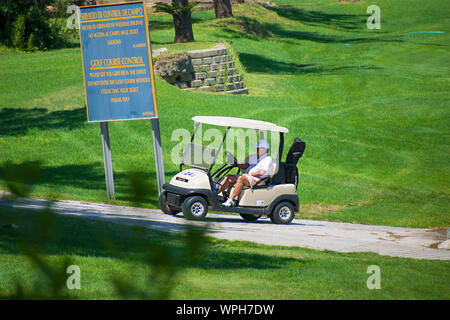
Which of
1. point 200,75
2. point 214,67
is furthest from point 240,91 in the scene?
point 200,75

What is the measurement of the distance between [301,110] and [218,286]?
62.5 ft

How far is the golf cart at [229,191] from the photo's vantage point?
10602 mm

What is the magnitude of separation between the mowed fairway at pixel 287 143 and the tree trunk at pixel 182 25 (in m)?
0.73

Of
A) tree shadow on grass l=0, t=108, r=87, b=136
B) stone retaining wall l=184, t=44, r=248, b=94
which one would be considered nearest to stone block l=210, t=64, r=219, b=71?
stone retaining wall l=184, t=44, r=248, b=94

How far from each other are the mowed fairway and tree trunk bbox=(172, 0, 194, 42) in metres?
0.73

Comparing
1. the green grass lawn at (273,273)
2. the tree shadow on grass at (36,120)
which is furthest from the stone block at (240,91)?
the green grass lawn at (273,273)

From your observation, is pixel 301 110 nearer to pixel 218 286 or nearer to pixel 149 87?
pixel 149 87

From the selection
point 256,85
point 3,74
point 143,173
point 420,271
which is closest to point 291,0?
→ point 256,85

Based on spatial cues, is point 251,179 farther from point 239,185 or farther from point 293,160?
point 293,160

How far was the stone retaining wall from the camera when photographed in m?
24.4

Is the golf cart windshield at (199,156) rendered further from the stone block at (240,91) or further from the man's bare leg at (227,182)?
the stone block at (240,91)

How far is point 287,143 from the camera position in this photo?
63.5 feet

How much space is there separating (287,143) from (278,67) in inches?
644

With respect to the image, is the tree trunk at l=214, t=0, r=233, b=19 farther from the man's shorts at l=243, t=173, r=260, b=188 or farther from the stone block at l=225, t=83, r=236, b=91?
the man's shorts at l=243, t=173, r=260, b=188
